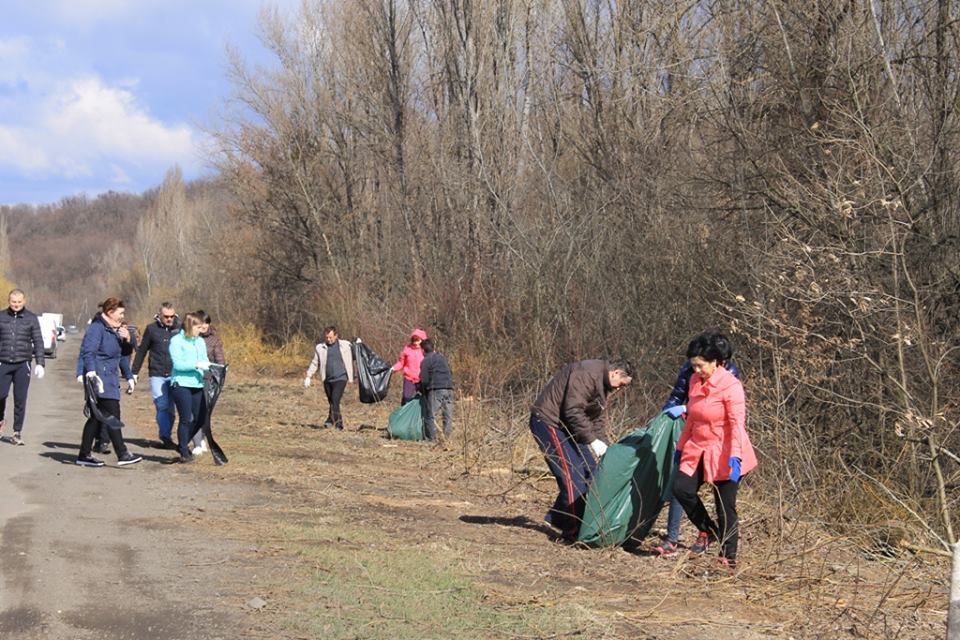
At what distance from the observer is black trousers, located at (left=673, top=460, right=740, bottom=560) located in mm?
7754

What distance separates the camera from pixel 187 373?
39.3 ft

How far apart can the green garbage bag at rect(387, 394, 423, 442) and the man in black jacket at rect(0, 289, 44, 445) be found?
16.4 feet

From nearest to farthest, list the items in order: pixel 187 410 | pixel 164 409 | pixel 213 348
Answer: pixel 187 410, pixel 164 409, pixel 213 348

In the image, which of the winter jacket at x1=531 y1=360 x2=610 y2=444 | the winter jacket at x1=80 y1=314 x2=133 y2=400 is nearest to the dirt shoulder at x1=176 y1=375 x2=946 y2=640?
the winter jacket at x1=531 y1=360 x2=610 y2=444

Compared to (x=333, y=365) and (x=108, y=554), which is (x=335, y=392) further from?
(x=108, y=554)

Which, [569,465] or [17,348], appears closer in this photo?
[569,465]

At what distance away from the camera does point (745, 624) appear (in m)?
6.56

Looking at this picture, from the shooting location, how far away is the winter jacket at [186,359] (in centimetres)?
1189

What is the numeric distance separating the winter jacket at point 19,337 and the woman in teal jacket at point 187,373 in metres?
2.28

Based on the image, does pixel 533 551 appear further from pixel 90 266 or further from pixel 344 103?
pixel 90 266

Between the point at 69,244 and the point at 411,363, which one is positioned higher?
the point at 69,244

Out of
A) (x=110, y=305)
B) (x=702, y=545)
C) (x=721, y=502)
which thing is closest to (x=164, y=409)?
(x=110, y=305)

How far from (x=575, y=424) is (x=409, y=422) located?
24.1ft

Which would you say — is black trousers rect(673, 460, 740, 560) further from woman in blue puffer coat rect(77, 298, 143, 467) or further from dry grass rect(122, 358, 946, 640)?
woman in blue puffer coat rect(77, 298, 143, 467)
